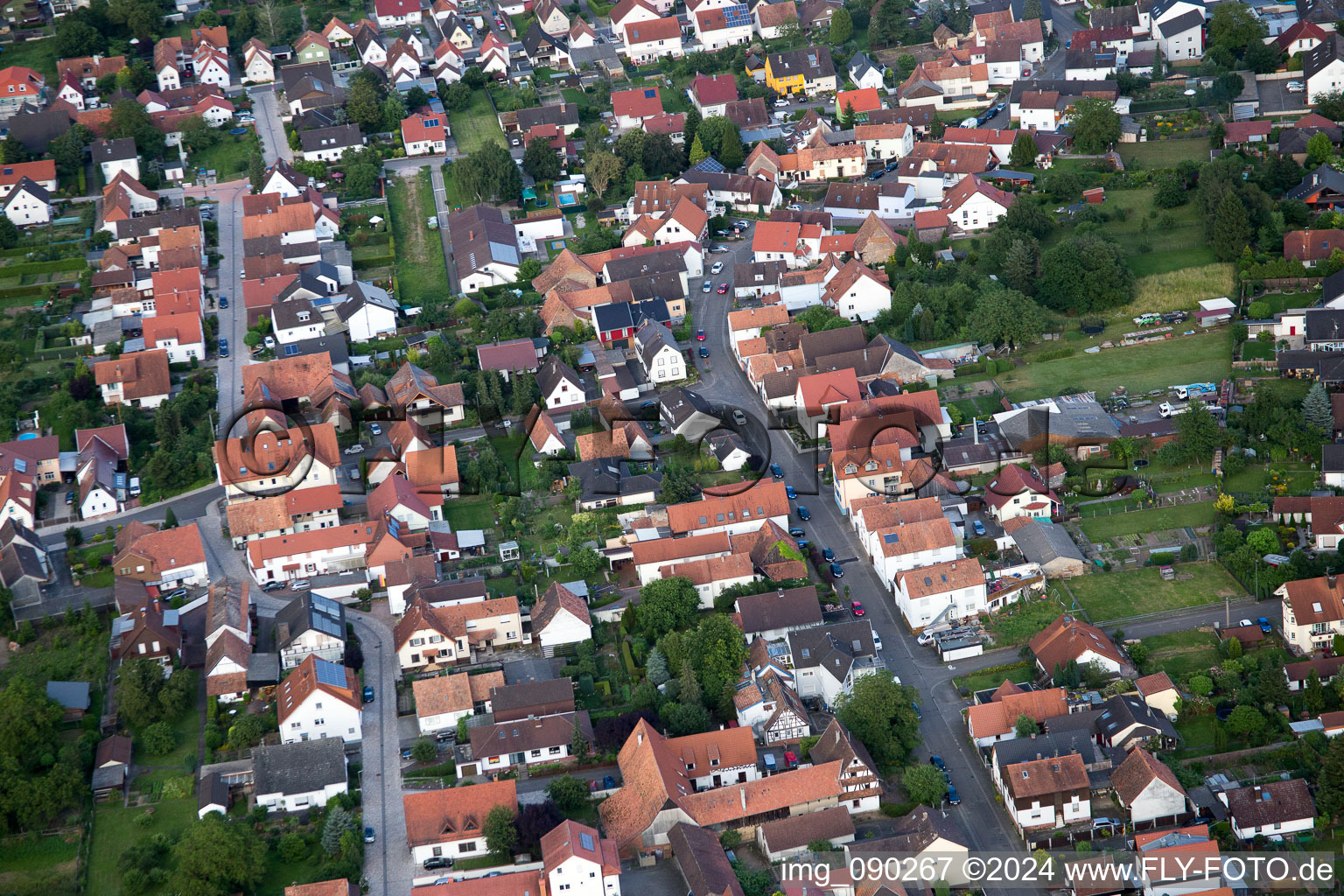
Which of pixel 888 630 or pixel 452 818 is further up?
pixel 452 818

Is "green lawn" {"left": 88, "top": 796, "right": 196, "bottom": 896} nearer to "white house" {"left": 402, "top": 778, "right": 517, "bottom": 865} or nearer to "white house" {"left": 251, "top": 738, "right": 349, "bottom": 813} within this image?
"white house" {"left": 251, "top": 738, "right": 349, "bottom": 813}

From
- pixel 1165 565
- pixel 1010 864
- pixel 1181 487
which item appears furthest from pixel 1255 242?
pixel 1010 864

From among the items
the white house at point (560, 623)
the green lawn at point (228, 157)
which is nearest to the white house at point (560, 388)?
the white house at point (560, 623)

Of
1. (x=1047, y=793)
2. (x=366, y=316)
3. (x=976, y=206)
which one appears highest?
(x=976, y=206)

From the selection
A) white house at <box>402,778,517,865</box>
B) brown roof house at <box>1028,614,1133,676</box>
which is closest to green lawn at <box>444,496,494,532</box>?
white house at <box>402,778,517,865</box>

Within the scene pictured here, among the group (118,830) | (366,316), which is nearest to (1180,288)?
(366,316)

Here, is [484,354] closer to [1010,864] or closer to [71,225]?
[71,225]

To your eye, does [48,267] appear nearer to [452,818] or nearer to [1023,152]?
[452,818]

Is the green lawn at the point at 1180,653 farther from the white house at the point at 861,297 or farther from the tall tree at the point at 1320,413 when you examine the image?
the white house at the point at 861,297
